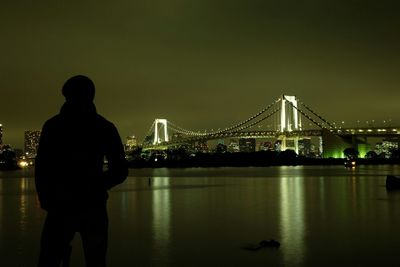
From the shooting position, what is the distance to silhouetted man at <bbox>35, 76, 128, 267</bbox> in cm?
337

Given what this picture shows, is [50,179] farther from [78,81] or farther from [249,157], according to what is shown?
[249,157]

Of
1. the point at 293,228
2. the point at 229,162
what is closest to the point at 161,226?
the point at 293,228

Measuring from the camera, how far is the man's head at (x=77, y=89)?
3547 millimetres

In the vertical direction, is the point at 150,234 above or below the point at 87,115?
below

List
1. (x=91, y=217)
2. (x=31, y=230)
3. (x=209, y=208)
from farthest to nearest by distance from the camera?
(x=209, y=208) → (x=31, y=230) → (x=91, y=217)

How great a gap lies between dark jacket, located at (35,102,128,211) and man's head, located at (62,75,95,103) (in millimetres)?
39

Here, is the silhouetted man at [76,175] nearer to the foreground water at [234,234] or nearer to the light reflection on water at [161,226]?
the foreground water at [234,234]

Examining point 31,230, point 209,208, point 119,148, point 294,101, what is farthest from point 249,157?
point 119,148

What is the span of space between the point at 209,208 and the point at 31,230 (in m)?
8.97

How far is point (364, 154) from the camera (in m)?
109

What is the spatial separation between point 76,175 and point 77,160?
91mm

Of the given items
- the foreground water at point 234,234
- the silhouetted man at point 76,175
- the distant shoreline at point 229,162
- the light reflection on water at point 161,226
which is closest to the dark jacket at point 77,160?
the silhouetted man at point 76,175

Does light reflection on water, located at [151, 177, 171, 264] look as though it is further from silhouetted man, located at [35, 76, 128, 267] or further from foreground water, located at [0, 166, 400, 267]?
silhouetted man, located at [35, 76, 128, 267]

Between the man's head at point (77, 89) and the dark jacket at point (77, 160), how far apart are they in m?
0.04
